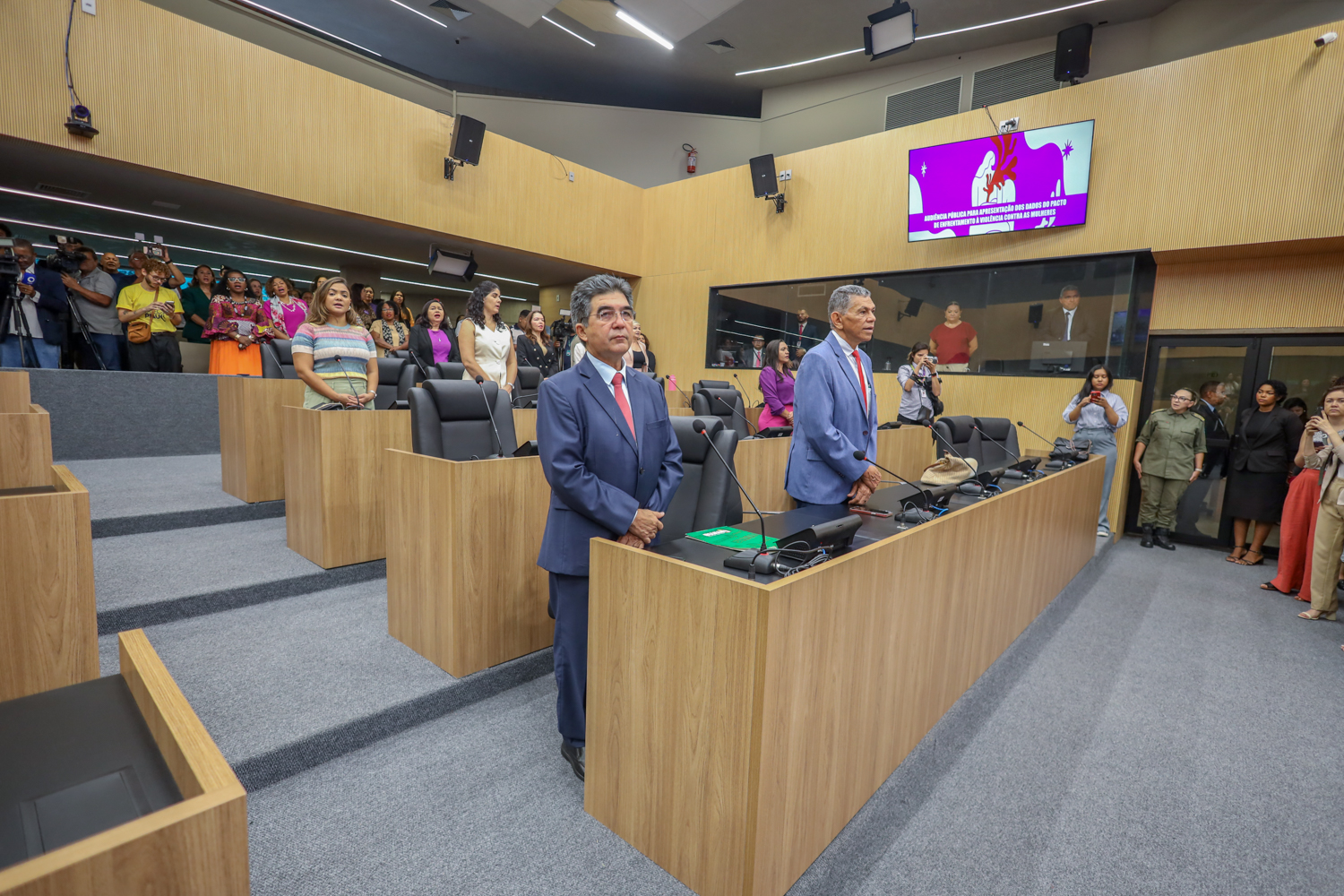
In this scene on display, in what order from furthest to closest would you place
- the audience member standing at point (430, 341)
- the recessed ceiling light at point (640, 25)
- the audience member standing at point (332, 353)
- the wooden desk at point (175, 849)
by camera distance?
the recessed ceiling light at point (640, 25) < the audience member standing at point (430, 341) < the audience member standing at point (332, 353) < the wooden desk at point (175, 849)

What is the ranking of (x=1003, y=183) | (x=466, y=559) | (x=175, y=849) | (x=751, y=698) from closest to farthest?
(x=175, y=849) → (x=751, y=698) → (x=466, y=559) → (x=1003, y=183)

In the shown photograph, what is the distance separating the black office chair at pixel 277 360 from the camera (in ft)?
14.3

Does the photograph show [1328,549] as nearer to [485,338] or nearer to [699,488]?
[699,488]

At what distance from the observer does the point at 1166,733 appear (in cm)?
222

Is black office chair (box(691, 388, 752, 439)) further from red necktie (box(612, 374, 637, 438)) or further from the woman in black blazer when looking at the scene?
the woman in black blazer

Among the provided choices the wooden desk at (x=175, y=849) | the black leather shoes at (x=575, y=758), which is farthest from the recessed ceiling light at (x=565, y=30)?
the wooden desk at (x=175, y=849)

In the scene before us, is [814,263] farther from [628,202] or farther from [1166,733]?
[1166,733]

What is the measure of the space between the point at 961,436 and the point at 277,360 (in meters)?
4.92

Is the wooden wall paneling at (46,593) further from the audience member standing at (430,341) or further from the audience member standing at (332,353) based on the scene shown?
the audience member standing at (430,341)

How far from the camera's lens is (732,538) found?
1.66 metres

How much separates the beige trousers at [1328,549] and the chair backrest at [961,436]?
5.69 ft

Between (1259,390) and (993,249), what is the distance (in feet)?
7.66

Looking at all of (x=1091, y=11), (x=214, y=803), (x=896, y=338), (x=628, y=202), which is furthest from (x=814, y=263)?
(x=214, y=803)

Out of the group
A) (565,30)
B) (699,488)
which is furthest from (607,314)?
(565,30)
